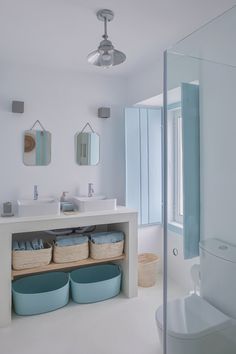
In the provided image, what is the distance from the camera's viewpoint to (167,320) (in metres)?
1.69

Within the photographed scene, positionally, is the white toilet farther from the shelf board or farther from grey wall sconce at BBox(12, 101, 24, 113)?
grey wall sconce at BBox(12, 101, 24, 113)

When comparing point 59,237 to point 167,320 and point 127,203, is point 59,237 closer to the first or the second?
point 127,203

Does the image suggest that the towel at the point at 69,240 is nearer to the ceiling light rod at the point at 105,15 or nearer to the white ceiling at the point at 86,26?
the white ceiling at the point at 86,26

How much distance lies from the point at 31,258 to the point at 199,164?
5.40ft

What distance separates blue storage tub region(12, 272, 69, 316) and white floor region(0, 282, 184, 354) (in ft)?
0.21

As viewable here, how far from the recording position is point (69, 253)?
261 cm

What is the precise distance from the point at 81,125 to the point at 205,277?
2.03 metres

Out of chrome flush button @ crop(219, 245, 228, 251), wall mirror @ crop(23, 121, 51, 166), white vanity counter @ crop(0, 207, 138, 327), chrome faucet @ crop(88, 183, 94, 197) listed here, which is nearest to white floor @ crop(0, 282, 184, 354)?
white vanity counter @ crop(0, 207, 138, 327)

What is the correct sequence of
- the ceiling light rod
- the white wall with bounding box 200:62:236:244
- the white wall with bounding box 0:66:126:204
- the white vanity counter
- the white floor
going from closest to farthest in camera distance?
the white wall with bounding box 200:62:236:244 → the ceiling light rod → the white floor → the white vanity counter → the white wall with bounding box 0:66:126:204

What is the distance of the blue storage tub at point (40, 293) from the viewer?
8.02 feet

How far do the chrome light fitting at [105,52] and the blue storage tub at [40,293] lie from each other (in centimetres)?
197

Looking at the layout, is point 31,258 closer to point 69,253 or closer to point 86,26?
point 69,253

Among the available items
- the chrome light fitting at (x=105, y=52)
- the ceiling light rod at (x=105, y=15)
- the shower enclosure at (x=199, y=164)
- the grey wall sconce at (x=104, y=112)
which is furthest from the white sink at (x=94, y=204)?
the ceiling light rod at (x=105, y=15)

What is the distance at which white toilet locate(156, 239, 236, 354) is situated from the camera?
1.57m
